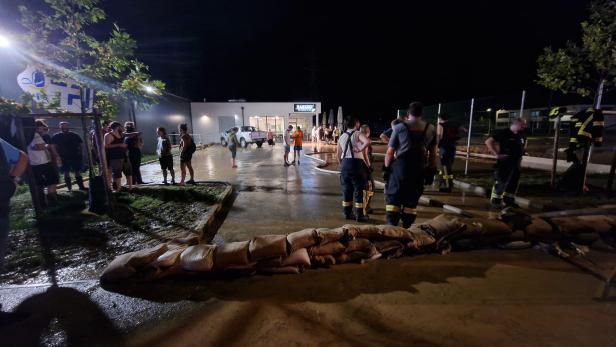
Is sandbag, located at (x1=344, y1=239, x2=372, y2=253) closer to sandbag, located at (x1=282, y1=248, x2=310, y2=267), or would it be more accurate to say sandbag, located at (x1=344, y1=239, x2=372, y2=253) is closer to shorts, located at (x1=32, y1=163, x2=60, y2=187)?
sandbag, located at (x1=282, y1=248, x2=310, y2=267)

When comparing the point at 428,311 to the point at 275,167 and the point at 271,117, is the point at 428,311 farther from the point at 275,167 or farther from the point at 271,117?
the point at 271,117

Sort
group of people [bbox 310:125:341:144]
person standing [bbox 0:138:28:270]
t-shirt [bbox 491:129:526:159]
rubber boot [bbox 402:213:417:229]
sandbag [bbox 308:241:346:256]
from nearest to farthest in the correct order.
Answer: person standing [bbox 0:138:28:270], sandbag [bbox 308:241:346:256], rubber boot [bbox 402:213:417:229], t-shirt [bbox 491:129:526:159], group of people [bbox 310:125:341:144]

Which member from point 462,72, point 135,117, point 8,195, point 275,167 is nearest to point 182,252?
point 8,195

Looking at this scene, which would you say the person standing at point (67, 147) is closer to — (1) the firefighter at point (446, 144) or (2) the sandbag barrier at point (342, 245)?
(2) the sandbag barrier at point (342, 245)

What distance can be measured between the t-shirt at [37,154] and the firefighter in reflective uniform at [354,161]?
611 centimetres

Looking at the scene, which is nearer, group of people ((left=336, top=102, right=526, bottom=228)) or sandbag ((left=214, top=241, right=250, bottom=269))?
sandbag ((left=214, top=241, right=250, bottom=269))

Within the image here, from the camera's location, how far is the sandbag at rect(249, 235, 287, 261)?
11.0 feet

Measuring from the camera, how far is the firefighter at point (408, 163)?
4.19 meters

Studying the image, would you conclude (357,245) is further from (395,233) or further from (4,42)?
(4,42)

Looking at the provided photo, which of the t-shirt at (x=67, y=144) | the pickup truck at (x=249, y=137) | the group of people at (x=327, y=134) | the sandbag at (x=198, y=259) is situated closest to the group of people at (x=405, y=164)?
the sandbag at (x=198, y=259)

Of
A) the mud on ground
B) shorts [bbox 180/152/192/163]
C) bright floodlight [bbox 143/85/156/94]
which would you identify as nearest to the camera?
the mud on ground

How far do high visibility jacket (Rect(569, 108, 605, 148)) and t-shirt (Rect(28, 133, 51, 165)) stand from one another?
11218 mm

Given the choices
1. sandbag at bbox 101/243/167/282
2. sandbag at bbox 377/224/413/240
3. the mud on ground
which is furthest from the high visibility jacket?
sandbag at bbox 101/243/167/282

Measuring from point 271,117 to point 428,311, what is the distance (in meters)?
28.4
